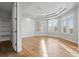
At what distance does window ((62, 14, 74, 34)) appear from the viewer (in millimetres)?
5478

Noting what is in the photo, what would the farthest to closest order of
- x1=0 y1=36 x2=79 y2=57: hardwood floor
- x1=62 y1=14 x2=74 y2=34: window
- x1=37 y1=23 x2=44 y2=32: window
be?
x1=37 y1=23 x2=44 y2=32: window → x1=62 y1=14 x2=74 y2=34: window → x1=0 y1=36 x2=79 y2=57: hardwood floor

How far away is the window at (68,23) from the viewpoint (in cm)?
548

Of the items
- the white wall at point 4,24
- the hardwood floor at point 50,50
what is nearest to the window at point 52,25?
the hardwood floor at point 50,50

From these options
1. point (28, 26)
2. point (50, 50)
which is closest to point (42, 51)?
point (50, 50)

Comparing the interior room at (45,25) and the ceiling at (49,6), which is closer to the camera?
the ceiling at (49,6)

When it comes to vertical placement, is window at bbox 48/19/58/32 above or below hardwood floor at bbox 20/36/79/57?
above

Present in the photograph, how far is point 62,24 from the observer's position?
261 inches

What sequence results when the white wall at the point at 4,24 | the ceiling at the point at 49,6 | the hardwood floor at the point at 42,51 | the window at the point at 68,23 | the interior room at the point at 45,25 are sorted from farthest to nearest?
the white wall at the point at 4,24, the window at the point at 68,23, the interior room at the point at 45,25, the ceiling at the point at 49,6, the hardwood floor at the point at 42,51

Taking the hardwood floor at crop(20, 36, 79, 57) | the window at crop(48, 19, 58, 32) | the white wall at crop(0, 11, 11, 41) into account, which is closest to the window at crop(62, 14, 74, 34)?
the window at crop(48, 19, 58, 32)

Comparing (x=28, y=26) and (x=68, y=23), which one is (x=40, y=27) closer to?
(x=28, y=26)

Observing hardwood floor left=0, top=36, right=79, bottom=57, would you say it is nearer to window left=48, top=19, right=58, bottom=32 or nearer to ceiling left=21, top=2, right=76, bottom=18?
ceiling left=21, top=2, right=76, bottom=18

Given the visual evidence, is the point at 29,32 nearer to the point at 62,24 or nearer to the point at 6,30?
the point at 6,30

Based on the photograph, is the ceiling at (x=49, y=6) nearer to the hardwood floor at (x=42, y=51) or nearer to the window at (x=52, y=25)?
the window at (x=52, y=25)

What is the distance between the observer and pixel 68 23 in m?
5.80
